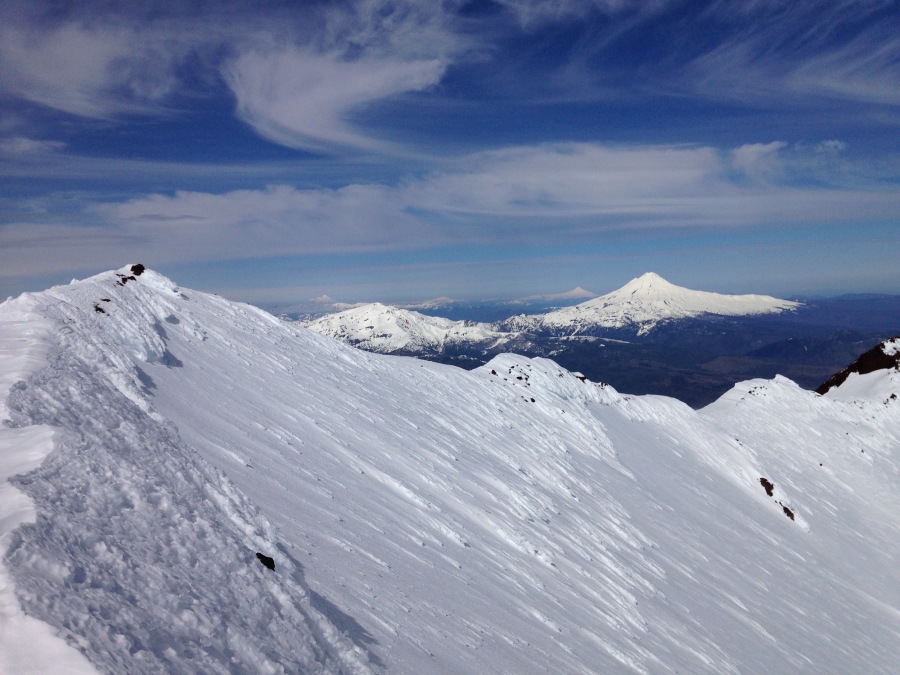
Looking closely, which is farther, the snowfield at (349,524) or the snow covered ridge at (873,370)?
the snow covered ridge at (873,370)

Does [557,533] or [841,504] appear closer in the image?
[557,533]

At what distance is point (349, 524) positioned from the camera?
43.6 feet

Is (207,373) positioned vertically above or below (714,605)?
above

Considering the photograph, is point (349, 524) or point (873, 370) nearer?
point (349, 524)

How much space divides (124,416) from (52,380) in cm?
158

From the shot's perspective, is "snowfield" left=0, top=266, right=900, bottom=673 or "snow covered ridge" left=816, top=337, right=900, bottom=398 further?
"snow covered ridge" left=816, top=337, right=900, bottom=398

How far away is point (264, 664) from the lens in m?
6.33

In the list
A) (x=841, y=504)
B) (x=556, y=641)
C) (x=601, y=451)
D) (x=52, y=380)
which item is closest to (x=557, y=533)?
(x=556, y=641)

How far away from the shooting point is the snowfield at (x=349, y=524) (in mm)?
6289

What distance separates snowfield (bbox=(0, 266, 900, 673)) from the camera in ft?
20.6

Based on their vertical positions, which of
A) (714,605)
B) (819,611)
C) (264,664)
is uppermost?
(264,664)

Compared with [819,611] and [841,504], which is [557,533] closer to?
[819,611]

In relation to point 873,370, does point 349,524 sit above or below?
below

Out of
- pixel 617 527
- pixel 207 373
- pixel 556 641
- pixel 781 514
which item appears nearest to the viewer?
pixel 556 641
